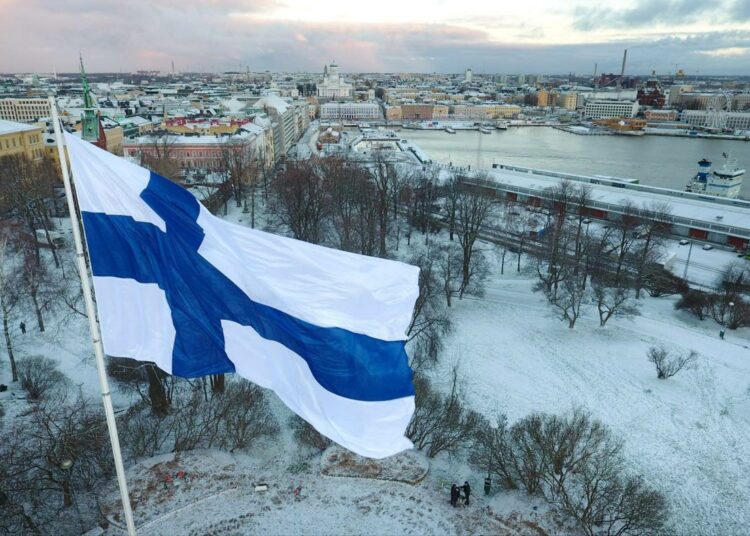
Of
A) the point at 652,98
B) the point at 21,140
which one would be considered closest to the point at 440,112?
the point at 652,98

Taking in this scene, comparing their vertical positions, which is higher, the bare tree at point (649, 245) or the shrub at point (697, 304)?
the bare tree at point (649, 245)

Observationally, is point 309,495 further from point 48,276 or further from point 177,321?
point 48,276

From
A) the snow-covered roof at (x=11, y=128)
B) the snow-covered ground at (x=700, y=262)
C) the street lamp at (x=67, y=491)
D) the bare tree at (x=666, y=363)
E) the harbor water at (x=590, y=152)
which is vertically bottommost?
the harbor water at (x=590, y=152)

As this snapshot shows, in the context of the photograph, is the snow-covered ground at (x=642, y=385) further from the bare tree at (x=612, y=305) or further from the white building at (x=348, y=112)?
the white building at (x=348, y=112)

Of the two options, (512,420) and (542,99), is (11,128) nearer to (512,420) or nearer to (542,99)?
(512,420)

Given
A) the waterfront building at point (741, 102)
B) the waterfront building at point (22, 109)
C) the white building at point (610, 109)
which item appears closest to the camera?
the waterfront building at point (22, 109)

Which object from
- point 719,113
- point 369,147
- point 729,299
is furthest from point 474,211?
point 719,113

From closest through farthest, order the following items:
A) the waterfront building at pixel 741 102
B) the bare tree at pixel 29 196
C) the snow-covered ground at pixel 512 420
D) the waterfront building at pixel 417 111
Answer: the snow-covered ground at pixel 512 420
the bare tree at pixel 29 196
the waterfront building at pixel 417 111
the waterfront building at pixel 741 102

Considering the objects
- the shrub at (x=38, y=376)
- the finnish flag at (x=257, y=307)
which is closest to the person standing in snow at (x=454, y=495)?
the finnish flag at (x=257, y=307)
